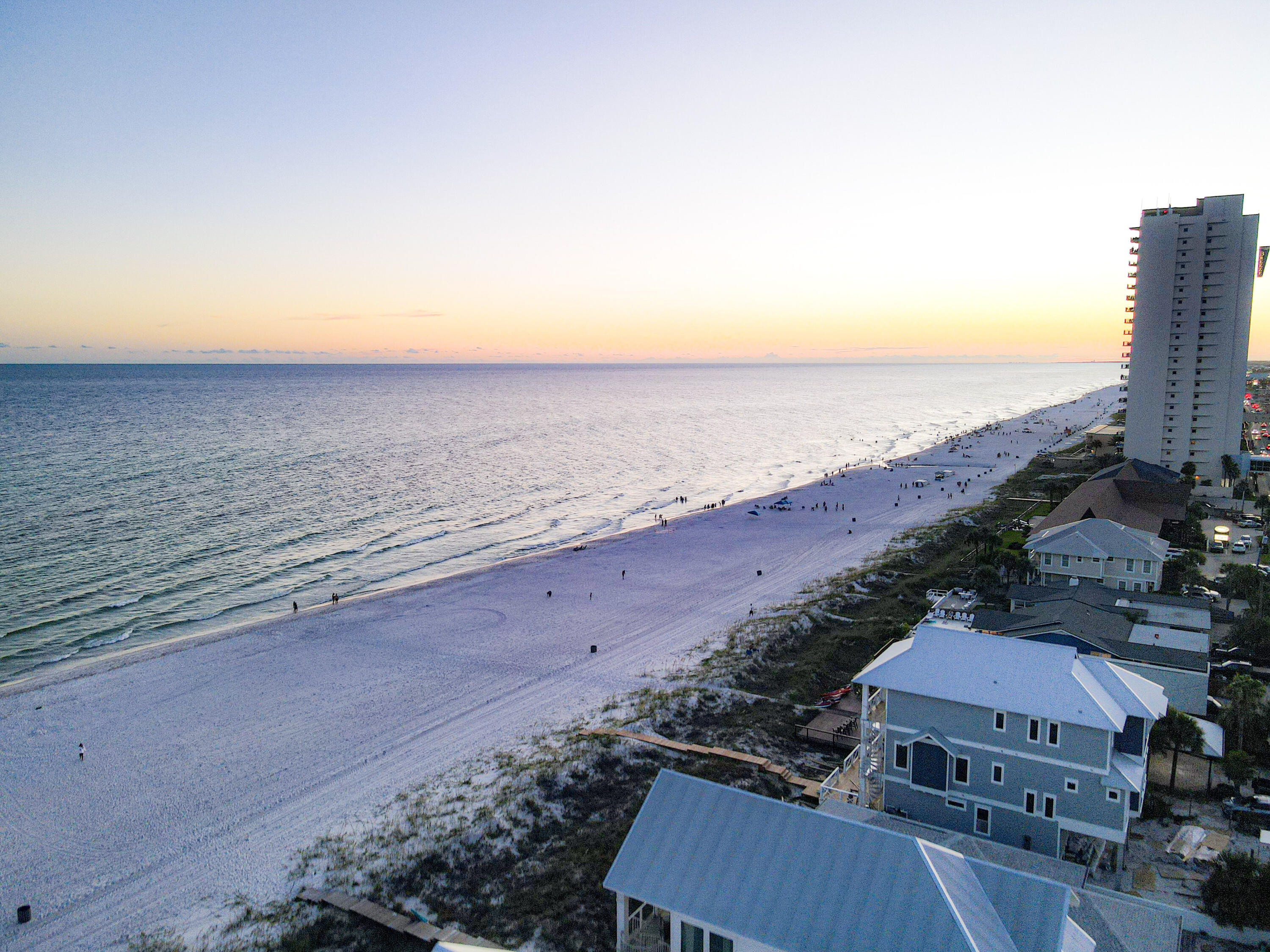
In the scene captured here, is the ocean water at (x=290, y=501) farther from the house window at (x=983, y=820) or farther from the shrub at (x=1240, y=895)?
the shrub at (x=1240, y=895)

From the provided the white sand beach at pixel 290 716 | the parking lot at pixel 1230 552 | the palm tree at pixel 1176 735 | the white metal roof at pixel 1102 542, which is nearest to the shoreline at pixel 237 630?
the white sand beach at pixel 290 716

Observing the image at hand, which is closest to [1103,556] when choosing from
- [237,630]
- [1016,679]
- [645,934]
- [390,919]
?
[1016,679]

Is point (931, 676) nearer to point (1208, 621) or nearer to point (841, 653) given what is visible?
point (841, 653)

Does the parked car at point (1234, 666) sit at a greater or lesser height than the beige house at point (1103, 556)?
lesser

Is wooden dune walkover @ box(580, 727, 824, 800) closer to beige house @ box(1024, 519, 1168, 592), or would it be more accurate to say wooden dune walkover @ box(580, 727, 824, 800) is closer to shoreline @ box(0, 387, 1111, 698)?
shoreline @ box(0, 387, 1111, 698)

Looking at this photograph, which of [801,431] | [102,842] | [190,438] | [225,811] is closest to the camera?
[102,842]

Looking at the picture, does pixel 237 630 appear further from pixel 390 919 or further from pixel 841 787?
pixel 841 787

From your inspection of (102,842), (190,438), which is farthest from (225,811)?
(190,438)
